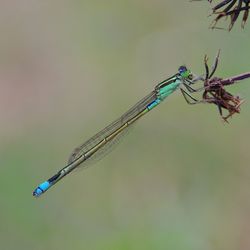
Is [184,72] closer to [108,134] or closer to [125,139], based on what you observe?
[108,134]

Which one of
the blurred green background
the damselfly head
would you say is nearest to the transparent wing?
the damselfly head

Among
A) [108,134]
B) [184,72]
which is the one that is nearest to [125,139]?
[108,134]

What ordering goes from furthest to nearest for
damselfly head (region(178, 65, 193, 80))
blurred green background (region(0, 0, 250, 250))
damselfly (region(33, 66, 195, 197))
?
blurred green background (region(0, 0, 250, 250))
damselfly (region(33, 66, 195, 197))
damselfly head (region(178, 65, 193, 80))

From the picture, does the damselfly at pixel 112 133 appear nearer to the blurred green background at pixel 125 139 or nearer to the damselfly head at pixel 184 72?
the damselfly head at pixel 184 72

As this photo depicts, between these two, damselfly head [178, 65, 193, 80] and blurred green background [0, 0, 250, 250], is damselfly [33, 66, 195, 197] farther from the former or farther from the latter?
blurred green background [0, 0, 250, 250]

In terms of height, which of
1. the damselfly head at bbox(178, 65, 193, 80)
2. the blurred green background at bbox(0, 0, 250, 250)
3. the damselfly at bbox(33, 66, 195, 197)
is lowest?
the damselfly head at bbox(178, 65, 193, 80)

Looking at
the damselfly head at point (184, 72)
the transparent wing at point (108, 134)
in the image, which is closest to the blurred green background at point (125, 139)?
the transparent wing at point (108, 134)

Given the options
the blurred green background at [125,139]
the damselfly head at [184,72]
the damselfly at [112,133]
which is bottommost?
the damselfly head at [184,72]

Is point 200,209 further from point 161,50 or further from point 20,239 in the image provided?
point 161,50
